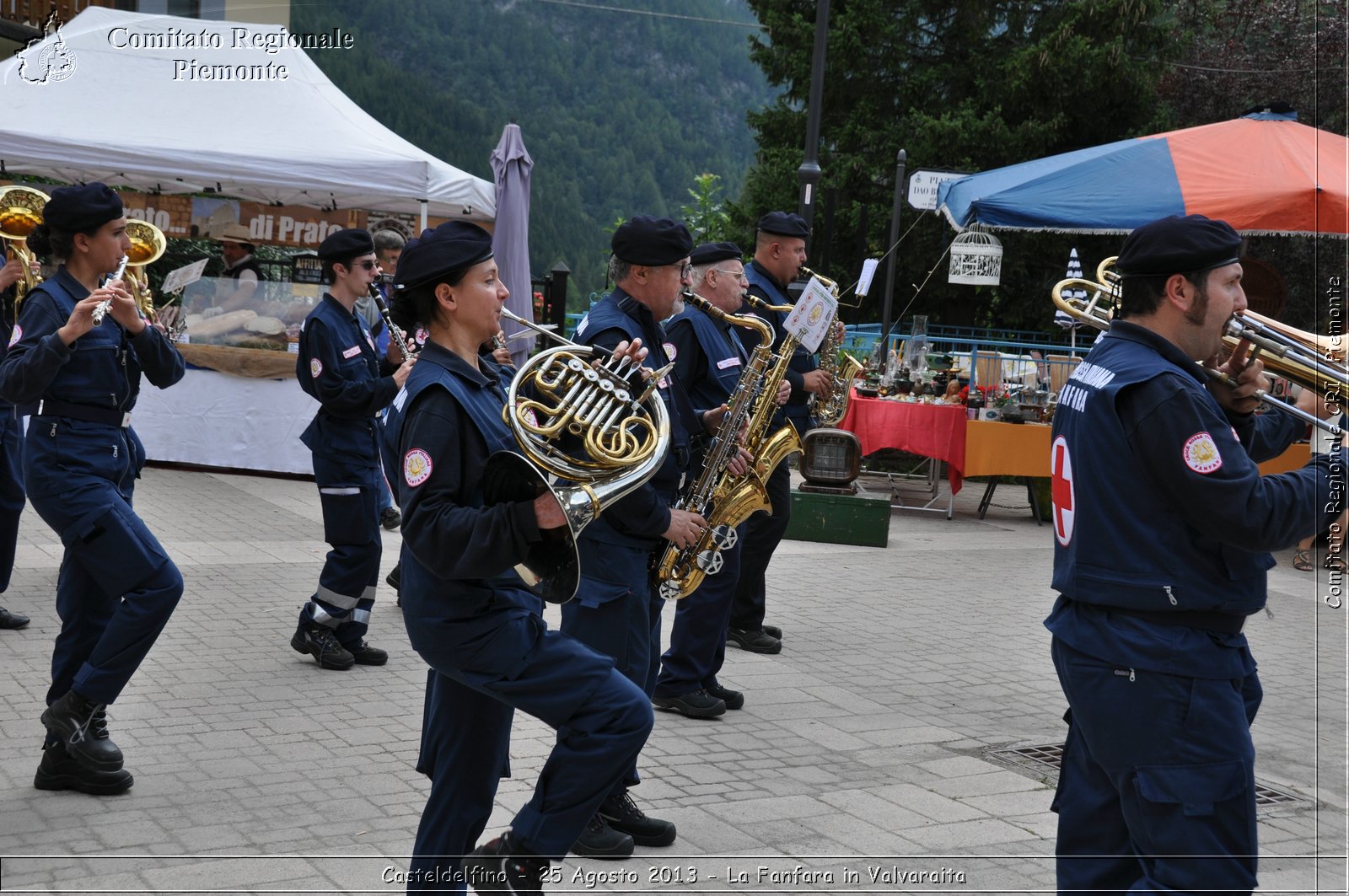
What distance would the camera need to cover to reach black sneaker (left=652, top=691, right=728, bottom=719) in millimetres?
6008

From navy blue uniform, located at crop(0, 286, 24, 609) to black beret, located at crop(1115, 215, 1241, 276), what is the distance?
240 inches

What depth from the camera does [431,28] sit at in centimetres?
4956

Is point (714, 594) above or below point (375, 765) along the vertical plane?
above

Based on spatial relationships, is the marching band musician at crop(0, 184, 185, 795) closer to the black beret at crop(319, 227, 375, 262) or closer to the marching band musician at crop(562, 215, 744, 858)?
the black beret at crop(319, 227, 375, 262)

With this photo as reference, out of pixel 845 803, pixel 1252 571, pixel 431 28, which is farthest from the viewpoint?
pixel 431 28

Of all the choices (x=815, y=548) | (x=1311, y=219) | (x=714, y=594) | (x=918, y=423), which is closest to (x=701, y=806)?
(x=714, y=594)

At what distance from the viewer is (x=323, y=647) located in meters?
6.52

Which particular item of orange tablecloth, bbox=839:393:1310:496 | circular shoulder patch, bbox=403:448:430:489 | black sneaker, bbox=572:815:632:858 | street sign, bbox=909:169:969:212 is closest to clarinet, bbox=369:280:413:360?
black sneaker, bbox=572:815:632:858

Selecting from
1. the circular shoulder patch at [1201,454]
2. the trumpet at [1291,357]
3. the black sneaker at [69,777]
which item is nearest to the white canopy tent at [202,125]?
the black sneaker at [69,777]

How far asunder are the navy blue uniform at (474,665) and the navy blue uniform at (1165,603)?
1.20 meters

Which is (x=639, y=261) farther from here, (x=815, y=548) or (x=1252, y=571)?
(x=815, y=548)

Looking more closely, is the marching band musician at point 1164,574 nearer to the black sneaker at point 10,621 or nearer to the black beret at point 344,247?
the black beret at point 344,247

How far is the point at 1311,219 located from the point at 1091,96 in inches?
659

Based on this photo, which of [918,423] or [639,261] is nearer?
[639,261]
